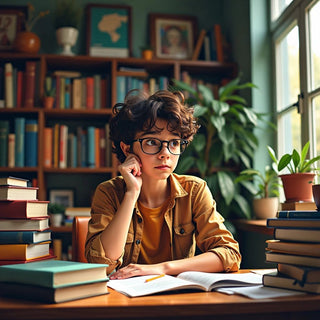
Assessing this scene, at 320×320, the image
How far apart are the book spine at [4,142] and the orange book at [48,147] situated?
282 mm

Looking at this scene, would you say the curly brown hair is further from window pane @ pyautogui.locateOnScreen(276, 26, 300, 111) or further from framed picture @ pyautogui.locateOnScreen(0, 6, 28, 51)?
framed picture @ pyautogui.locateOnScreen(0, 6, 28, 51)

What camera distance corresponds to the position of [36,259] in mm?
1336

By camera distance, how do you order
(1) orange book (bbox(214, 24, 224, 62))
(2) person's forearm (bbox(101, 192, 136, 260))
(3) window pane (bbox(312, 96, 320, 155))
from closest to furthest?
1. (2) person's forearm (bbox(101, 192, 136, 260))
2. (3) window pane (bbox(312, 96, 320, 155))
3. (1) orange book (bbox(214, 24, 224, 62))

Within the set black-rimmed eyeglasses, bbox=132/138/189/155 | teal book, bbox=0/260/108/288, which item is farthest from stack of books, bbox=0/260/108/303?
black-rimmed eyeglasses, bbox=132/138/189/155

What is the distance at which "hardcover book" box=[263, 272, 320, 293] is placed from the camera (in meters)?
0.97

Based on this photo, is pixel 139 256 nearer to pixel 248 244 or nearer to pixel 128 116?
pixel 128 116

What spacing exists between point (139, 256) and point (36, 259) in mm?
485

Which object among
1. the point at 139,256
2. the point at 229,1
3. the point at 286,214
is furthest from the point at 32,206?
the point at 229,1

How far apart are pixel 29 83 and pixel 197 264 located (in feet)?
7.89

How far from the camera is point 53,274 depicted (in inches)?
35.0

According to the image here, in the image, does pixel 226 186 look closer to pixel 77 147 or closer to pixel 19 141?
pixel 77 147

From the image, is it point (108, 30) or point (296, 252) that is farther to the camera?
point (108, 30)

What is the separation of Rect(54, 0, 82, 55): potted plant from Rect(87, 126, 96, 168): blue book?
650 millimetres

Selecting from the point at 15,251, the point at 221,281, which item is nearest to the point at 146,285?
the point at 221,281
